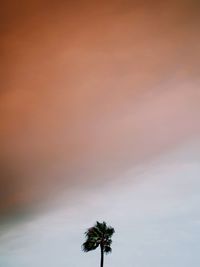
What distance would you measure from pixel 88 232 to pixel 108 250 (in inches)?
208

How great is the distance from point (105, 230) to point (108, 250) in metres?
3.92

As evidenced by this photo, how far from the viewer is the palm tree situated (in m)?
102

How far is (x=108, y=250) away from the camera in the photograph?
335 ft

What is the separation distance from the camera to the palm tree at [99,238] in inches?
4013

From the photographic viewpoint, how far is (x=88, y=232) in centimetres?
10312

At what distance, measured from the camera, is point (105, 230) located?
103m

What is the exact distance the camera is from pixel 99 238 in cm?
10250

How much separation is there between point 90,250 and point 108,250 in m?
3.57

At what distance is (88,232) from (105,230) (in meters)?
3.41

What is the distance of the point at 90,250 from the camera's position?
101875mm
